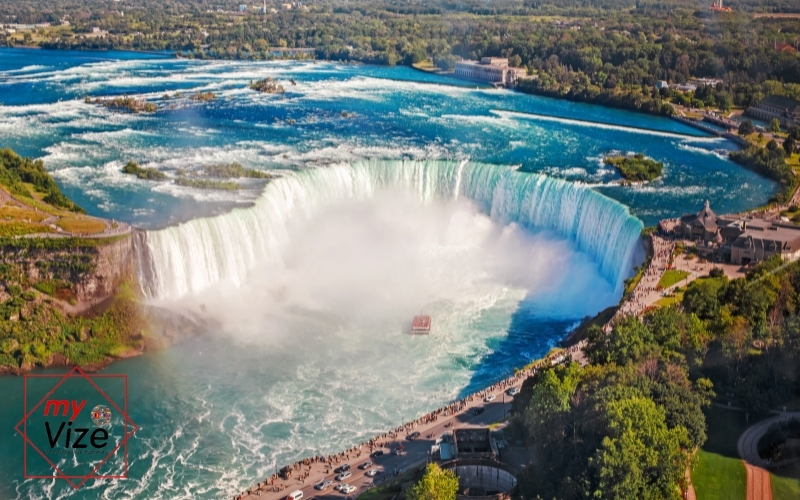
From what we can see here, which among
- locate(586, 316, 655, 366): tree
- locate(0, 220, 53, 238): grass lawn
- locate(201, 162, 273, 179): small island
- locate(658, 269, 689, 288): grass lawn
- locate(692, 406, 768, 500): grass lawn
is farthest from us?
locate(201, 162, 273, 179): small island

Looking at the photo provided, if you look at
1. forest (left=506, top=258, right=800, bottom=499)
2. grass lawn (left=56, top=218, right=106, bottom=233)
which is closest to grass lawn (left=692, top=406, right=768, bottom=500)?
forest (left=506, top=258, right=800, bottom=499)

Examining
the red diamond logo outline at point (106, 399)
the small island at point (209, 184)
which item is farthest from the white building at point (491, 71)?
the red diamond logo outline at point (106, 399)

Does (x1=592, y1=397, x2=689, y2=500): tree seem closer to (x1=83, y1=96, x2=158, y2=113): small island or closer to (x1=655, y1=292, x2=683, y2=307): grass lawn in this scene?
(x1=655, y1=292, x2=683, y2=307): grass lawn

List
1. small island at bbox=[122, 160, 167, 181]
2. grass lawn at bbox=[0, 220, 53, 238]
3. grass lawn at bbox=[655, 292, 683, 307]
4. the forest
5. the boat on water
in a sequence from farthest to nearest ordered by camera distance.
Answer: small island at bbox=[122, 160, 167, 181], the boat on water, grass lawn at bbox=[0, 220, 53, 238], grass lawn at bbox=[655, 292, 683, 307], the forest

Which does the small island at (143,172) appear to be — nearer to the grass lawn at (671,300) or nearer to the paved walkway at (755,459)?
the grass lawn at (671,300)

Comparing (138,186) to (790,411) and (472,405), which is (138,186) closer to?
(472,405)

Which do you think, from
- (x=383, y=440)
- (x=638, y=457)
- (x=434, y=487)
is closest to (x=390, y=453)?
(x=383, y=440)

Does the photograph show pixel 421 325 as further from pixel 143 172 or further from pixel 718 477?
pixel 143 172

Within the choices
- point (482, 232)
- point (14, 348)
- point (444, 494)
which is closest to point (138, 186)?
point (14, 348)
